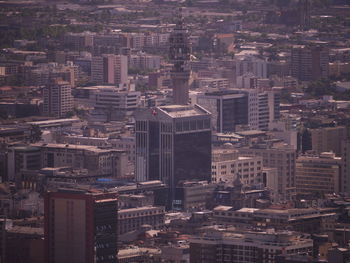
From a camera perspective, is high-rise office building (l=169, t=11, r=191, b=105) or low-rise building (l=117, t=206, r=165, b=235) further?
high-rise office building (l=169, t=11, r=191, b=105)

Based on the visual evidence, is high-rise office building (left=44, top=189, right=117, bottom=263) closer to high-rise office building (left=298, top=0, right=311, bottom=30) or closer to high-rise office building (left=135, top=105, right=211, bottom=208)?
high-rise office building (left=135, top=105, right=211, bottom=208)

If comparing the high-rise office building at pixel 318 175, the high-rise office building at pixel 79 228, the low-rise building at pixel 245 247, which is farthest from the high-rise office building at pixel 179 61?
the low-rise building at pixel 245 247

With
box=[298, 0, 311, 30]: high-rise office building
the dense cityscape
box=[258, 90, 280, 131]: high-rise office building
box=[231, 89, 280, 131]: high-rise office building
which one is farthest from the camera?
box=[298, 0, 311, 30]: high-rise office building

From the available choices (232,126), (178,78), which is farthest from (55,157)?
(232,126)

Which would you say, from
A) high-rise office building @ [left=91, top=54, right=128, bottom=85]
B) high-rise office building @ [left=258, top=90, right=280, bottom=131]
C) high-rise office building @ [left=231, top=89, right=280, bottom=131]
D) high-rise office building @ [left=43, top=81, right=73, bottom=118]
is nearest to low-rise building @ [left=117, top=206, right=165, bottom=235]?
high-rise office building @ [left=231, top=89, right=280, bottom=131]

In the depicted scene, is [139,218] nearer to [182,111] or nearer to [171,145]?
[171,145]

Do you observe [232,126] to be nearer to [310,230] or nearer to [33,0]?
[310,230]

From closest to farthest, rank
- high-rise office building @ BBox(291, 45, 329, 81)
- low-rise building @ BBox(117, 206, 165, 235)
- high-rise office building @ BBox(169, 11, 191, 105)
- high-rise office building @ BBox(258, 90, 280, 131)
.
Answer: low-rise building @ BBox(117, 206, 165, 235)
high-rise office building @ BBox(169, 11, 191, 105)
high-rise office building @ BBox(258, 90, 280, 131)
high-rise office building @ BBox(291, 45, 329, 81)
